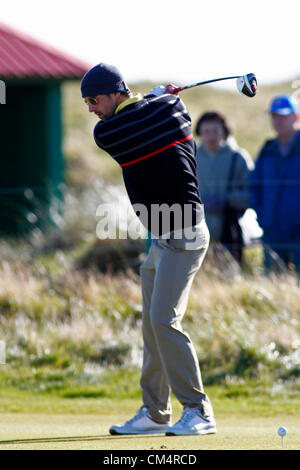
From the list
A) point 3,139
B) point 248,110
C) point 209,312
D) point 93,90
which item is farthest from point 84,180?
point 93,90

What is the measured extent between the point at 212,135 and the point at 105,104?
4.53 meters

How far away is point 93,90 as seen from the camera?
5.57 meters

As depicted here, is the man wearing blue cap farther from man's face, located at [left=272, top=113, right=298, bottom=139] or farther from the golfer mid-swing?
the golfer mid-swing

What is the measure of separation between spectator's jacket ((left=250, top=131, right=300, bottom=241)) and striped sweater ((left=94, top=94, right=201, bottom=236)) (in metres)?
4.05

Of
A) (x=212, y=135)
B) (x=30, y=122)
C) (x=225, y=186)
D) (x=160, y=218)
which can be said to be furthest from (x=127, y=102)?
(x=30, y=122)

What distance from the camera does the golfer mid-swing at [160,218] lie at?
5.53 meters

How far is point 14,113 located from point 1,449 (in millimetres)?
12531

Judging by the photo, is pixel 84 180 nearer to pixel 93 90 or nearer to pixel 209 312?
pixel 209 312

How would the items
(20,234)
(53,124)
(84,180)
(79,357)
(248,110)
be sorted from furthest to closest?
(248,110)
(84,180)
(53,124)
(20,234)
(79,357)

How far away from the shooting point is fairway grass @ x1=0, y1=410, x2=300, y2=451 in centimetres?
529

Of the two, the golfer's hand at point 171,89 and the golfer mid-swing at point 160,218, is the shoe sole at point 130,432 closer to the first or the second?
the golfer mid-swing at point 160,218

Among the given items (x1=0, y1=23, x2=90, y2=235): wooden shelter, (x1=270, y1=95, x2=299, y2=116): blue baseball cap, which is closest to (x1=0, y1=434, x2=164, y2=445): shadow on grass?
(x1=270, y1=95, x2=299, y2=116): blue baseball cap

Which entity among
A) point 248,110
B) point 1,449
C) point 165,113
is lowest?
point 1,449

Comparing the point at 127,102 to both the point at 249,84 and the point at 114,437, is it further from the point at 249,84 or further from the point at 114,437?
the point at 114,437
